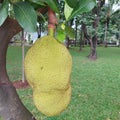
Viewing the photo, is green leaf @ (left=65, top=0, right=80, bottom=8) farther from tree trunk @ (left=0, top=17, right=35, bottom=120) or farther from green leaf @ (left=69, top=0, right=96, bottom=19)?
tree trunk @ (left=0, top=17, right=35, bottom=120)

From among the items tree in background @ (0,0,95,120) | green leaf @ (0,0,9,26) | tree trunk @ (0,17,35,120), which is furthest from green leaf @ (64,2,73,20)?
tree trunk @ (0,17,35,120)

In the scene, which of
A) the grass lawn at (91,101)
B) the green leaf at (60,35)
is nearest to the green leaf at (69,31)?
the green leaf at (60,35)

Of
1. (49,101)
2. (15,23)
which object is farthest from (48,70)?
(15,23)

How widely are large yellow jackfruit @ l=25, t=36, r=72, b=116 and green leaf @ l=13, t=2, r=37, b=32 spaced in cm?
11

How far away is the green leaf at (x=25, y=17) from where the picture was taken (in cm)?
51

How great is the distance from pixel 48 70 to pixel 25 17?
132 mm

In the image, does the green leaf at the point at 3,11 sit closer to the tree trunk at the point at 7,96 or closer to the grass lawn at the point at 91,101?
the tree trunk at the point at 7,96

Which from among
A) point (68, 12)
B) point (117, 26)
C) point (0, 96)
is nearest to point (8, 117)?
point (0, 96)

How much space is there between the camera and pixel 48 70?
597 mm

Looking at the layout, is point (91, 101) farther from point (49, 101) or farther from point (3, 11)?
point (3, 11)

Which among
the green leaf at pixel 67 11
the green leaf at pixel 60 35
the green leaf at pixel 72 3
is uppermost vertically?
the green leaf at pixel 72 3

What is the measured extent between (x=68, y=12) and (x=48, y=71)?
13 cm

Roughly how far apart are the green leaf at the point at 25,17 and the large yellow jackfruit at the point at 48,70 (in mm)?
105

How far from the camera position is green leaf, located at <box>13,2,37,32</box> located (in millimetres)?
506
